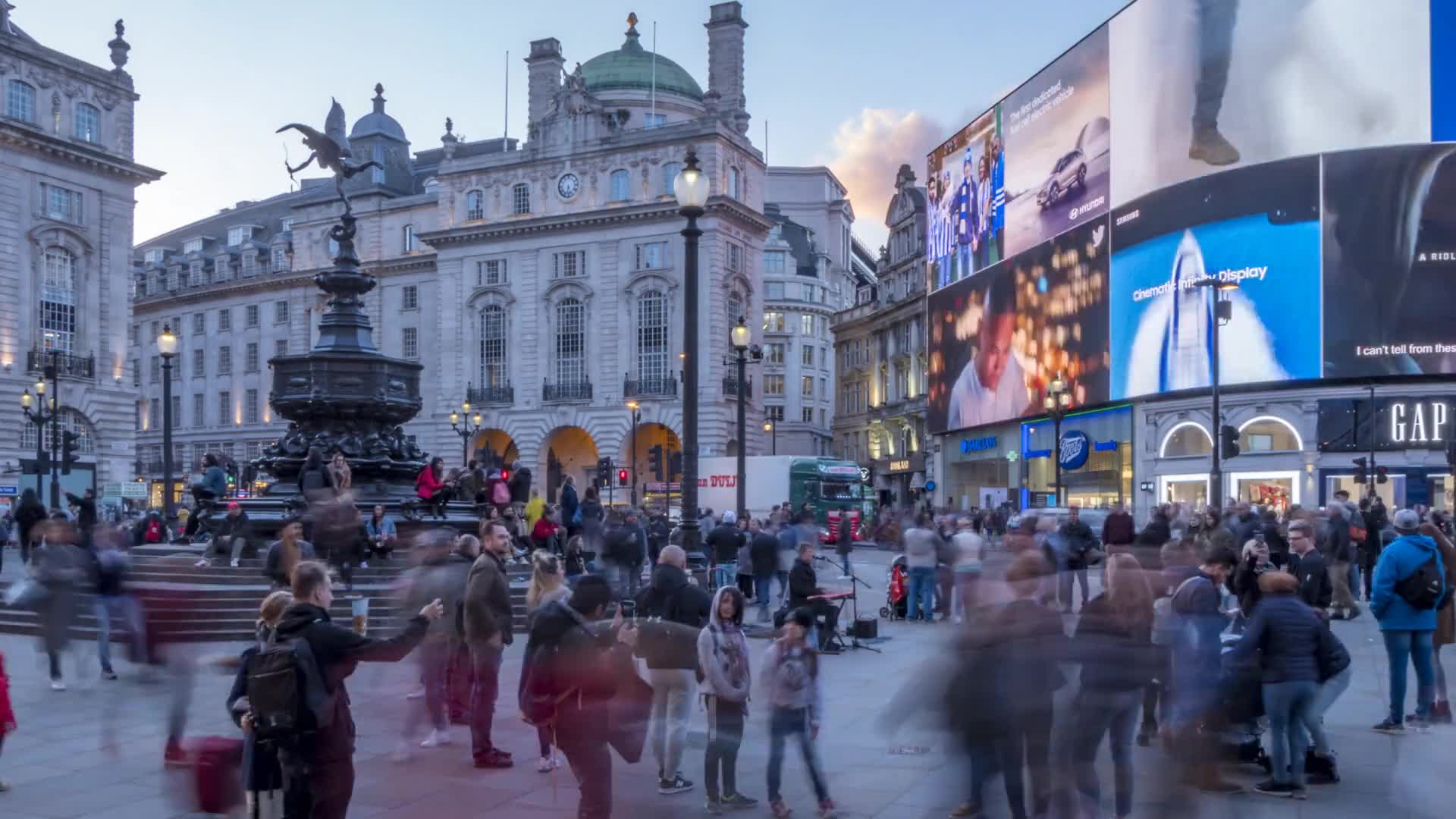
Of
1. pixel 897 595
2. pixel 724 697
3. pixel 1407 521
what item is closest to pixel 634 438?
pixel 897 595

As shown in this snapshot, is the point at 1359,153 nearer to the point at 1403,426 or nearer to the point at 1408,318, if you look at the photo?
the point at 1408,318

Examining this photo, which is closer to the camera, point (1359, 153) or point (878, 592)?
point (878, 592)

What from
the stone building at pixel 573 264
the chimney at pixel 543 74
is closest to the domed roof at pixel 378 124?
the stone building at pixel 573 264

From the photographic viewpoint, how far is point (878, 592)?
27531 millimetres

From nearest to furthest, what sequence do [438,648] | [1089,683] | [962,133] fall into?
1. [1089,683]
2. [438,648]
3. [962,133]

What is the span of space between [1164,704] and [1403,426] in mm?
39468

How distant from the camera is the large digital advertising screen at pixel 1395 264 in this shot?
42625mm

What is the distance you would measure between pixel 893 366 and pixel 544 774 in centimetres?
7046

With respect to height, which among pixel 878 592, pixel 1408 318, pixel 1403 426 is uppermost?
pixel 1408 318

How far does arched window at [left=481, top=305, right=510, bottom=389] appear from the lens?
66.2 meters

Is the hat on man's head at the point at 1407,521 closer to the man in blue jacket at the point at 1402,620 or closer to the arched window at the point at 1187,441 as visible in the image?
the man in blue jacket at the point at 1402,620

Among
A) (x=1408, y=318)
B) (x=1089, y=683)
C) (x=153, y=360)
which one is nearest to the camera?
(x=1089, y=683)

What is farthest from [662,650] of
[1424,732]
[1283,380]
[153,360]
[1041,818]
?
[153,360]

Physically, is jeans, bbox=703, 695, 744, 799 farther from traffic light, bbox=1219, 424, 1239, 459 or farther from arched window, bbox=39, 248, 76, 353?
arched window, bbox=39, 248, 76, 353
